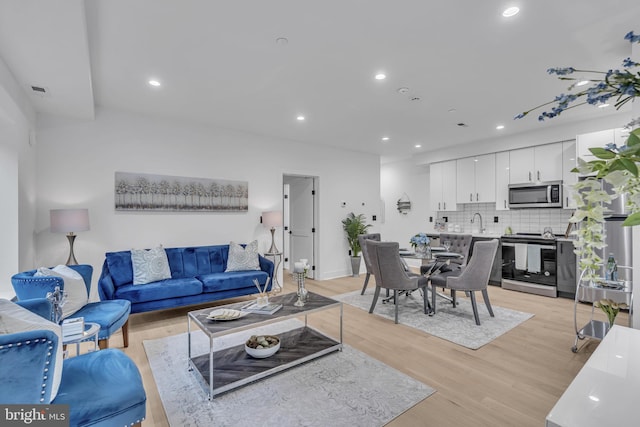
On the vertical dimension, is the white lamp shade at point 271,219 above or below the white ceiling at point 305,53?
below

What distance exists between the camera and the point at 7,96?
276cm

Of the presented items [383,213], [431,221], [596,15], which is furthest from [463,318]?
[383,213]

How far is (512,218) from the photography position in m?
6.01

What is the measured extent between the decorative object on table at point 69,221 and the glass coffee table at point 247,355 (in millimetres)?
1973

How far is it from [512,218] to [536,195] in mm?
740

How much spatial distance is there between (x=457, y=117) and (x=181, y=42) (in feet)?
12.3

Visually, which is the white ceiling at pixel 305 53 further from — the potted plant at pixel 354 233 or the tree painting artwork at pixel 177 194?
the potted plant at pixel 354 233

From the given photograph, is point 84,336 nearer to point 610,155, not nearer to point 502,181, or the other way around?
point 610,155

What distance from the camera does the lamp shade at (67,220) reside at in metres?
3.53

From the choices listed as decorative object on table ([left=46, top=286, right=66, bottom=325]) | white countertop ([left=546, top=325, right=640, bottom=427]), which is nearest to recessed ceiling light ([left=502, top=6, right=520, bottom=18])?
white countertop ([left=546, top=325, right=640, bottom=427])

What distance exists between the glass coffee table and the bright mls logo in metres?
0.95

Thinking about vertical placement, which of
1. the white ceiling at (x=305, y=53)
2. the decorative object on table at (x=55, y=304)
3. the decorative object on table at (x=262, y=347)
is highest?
the white ceiling at (x=305, y=53)

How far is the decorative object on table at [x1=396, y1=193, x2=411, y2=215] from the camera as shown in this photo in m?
8.02

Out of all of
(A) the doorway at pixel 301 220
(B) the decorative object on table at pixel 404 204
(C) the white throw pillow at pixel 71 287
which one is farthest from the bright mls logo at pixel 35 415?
Result: (B) the decorative object on table at pixel 404 204
